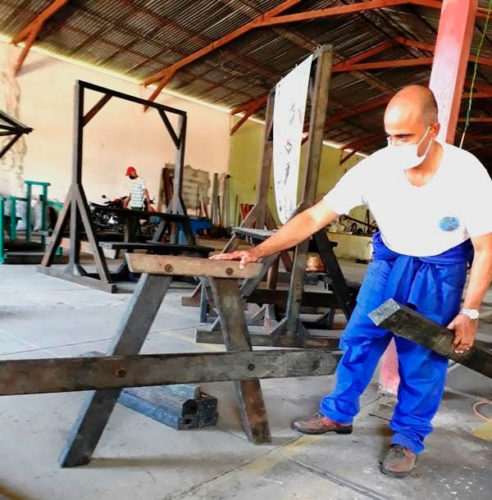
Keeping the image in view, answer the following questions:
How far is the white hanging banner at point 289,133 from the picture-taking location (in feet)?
9.69

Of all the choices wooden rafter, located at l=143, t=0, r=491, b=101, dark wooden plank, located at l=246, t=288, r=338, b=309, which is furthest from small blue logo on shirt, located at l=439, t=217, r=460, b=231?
wooden rafter, located at l=143, t=0, r=491, b=101

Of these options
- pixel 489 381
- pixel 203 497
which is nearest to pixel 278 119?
pixel 489 381

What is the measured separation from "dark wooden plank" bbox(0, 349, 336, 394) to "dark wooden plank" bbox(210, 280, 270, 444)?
0.12ft

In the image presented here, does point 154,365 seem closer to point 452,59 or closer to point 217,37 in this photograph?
point 452,59

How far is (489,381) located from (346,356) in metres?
1.64

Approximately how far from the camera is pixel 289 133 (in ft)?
10.0

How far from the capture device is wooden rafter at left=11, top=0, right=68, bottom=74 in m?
8.00

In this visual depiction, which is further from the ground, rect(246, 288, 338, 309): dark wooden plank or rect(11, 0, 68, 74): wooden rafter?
rect(11, 0, 68, 74): wooden rafter

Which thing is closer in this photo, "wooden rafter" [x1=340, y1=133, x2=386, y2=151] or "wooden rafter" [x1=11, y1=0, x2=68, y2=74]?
"wooden rafter" [x1=11, y1=0, x2=68, y2=74]

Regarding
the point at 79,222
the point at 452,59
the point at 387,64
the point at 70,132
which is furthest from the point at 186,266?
the point at 387,64

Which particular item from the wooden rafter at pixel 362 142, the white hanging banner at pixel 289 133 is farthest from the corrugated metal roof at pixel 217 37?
the white hanging banner at pixel 289 133

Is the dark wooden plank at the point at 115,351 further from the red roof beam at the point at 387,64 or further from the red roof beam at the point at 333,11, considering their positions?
the red roof beam at the point at 387,64

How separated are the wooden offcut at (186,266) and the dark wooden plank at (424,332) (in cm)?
50

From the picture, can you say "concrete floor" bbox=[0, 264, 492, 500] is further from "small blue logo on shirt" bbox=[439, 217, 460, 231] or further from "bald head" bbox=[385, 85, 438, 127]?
"bald head" bbox=[385, 85, 438, 127]
